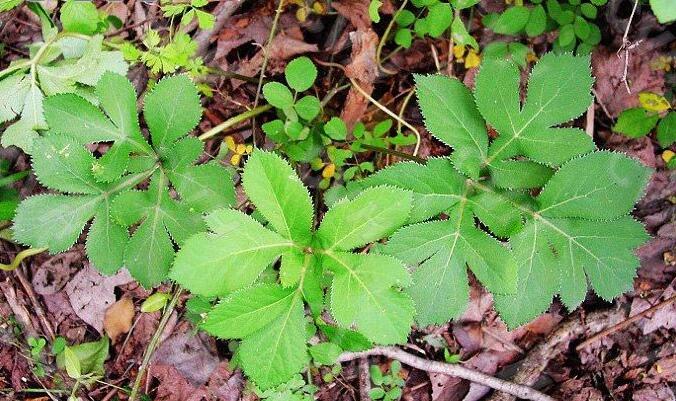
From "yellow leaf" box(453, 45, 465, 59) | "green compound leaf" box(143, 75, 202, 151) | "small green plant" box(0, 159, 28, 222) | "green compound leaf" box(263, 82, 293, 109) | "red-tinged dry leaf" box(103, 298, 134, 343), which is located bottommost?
"red-tinged dry leaf" box(103, 298, 134, 343)

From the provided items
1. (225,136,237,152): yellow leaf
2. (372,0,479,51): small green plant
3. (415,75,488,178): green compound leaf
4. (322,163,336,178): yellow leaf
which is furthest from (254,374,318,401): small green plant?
(372,0,479,51): small green plant

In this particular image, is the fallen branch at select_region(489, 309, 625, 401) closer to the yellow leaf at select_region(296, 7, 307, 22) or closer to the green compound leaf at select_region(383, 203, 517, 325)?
the green compound leaf at select_region(383, 203, 517, 325)

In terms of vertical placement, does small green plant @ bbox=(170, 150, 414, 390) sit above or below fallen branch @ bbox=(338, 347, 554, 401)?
above

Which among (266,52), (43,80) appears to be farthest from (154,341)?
(266,52)

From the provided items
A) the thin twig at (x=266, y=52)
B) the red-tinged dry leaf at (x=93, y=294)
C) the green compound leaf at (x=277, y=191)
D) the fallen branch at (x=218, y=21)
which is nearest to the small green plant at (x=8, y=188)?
the red-tinged dry leaf at (x=93, y=294)

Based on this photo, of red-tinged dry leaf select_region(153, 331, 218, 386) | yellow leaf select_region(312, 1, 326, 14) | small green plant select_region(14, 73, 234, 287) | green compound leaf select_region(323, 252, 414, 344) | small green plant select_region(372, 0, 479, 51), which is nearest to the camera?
green compound leaf select_region(323, 252, 414, 344)

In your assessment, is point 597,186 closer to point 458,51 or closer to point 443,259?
point 443,259

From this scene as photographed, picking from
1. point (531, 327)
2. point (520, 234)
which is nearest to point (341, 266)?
point (520, 234)
